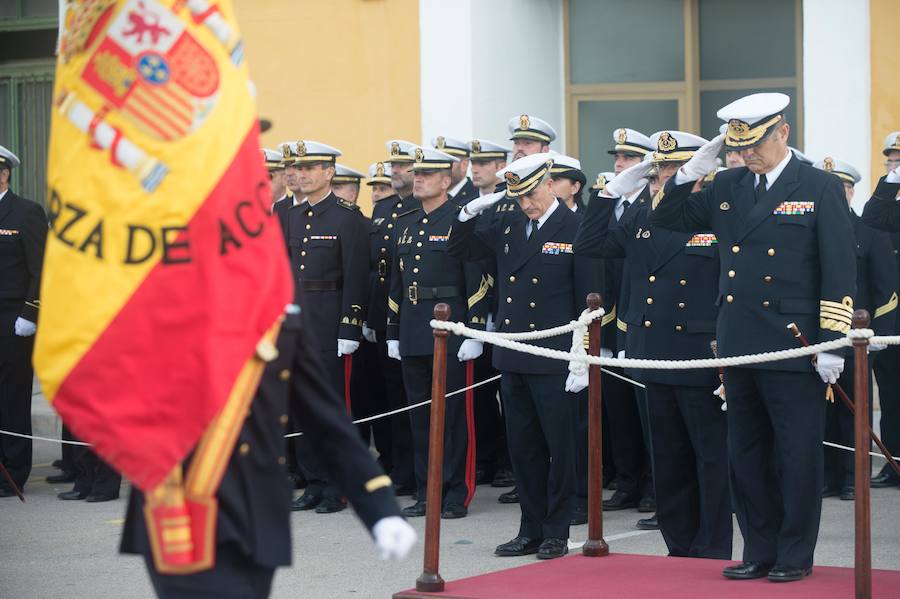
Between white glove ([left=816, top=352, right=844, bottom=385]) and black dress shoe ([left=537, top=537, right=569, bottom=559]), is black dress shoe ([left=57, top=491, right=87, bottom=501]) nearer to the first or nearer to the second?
black dress shoe ([left=537, top=537, right=569, bottom=559])

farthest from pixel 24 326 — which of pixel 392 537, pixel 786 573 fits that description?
pixel 392 537

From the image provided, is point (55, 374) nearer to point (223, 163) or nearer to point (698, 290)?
point (223, 163)

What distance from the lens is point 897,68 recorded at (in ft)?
40.6

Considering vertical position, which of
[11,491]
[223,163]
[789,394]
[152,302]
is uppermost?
[223,163]

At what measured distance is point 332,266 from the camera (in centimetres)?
993

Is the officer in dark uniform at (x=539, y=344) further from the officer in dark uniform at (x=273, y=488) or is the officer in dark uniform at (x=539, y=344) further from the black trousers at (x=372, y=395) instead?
the officer in dark uniform at (x=273, y=488)

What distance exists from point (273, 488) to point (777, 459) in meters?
3.24

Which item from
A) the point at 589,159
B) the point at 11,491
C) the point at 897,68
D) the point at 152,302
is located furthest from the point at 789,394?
the point at 589,159

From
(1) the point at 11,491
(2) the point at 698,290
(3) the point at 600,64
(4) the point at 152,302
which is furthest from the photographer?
(3) the point at 600,64

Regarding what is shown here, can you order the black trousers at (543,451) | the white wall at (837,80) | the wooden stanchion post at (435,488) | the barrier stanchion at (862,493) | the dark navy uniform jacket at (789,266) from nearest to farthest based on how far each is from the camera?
the barrier stanchion at (862,493) < the dark navy uniform jacket at (789,266) < the wooden stanchion post at (435,488) < the black trousers at (543,451) < the white wall at (837,80)

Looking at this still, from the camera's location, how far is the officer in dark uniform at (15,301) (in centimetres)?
1049

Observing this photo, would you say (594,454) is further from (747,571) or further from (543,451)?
(543,451)

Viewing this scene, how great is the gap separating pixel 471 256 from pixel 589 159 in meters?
5.93

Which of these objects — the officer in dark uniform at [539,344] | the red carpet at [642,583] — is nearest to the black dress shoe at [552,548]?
the officer in dark uniform at [539,344]
